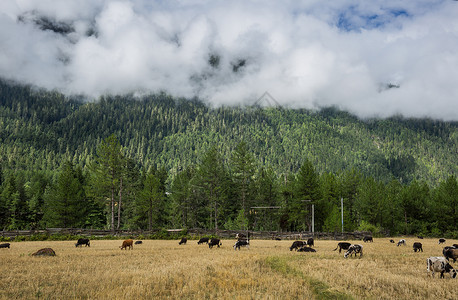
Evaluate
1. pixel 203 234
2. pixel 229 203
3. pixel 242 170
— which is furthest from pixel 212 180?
pixel 203 234

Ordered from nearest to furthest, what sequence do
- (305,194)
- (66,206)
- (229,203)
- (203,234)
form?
(203,234) < (66,206) < (305,194) < (229,203)

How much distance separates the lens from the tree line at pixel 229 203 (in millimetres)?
66500

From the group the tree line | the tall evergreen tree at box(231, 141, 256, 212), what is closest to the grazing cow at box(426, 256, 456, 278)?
the tree line

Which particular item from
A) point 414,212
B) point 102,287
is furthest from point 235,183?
point 102,287

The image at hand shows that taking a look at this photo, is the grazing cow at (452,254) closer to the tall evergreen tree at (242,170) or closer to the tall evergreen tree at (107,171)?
the tall evergreen tree at (107,171)

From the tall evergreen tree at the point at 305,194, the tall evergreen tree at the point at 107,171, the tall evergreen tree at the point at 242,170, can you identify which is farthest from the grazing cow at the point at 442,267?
the tall evergreen tree at the point at 242,170

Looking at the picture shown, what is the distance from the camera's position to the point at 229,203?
77.0m

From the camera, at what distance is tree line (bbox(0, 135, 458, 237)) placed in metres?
66.5

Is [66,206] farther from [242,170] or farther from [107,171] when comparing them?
[242,170]

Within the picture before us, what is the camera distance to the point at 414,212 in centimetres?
8194

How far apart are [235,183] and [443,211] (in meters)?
53.2

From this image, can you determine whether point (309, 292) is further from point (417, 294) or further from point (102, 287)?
point (102, 287)

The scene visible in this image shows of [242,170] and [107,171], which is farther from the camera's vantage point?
[242,170]

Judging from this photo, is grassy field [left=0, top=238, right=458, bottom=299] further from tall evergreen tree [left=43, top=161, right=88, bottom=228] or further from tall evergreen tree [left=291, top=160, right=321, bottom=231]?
tall evergreen tree [left=291, top=160, right=321, bottom=231]
